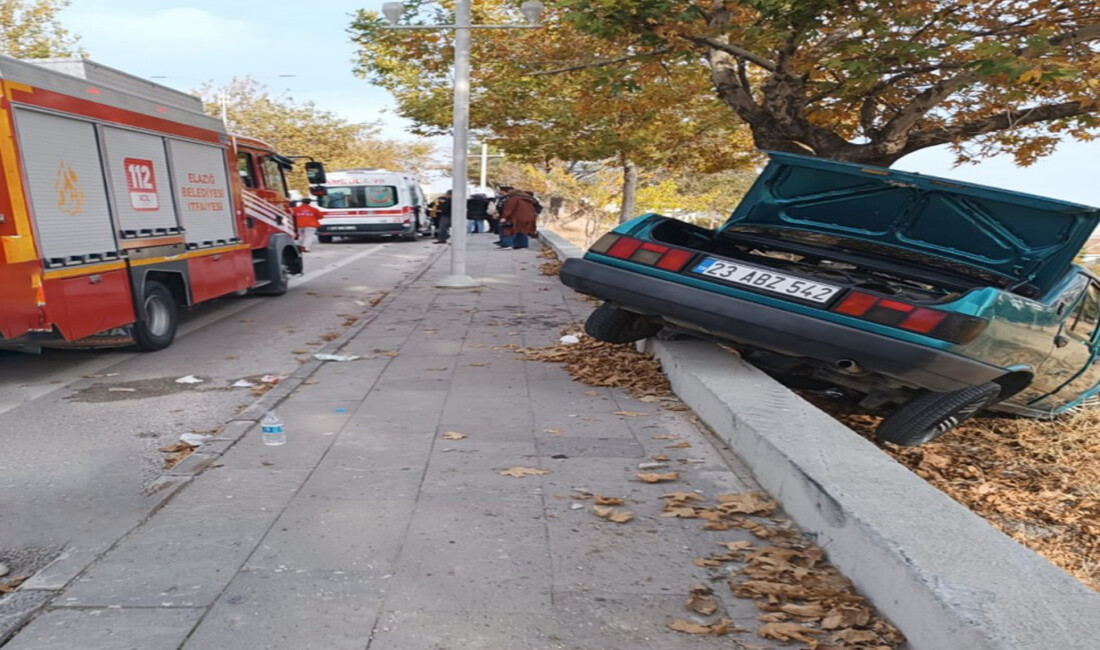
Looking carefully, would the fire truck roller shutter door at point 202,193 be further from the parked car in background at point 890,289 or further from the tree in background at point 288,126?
the tree in background at point 288,126

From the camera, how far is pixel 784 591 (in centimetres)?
285

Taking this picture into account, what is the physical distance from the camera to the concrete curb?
2.23 meters

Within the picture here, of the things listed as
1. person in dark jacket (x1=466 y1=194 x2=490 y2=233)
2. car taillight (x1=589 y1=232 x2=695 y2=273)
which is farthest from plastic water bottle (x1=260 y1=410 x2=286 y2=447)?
person in dark jacket (x1=466 y1=194 x2=490 y2=233)

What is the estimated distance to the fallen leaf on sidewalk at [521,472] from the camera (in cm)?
406

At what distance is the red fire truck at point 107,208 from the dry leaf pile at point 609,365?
153 inches

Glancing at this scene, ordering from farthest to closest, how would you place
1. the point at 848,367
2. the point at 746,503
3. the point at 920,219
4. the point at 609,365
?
the point at 609,365, the point at 920,219, the point at 848,367, the point at 746,503

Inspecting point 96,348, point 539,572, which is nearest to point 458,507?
point 539,572

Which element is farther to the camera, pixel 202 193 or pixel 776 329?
pixel 202 193

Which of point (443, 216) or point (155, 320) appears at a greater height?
point (155, 320)

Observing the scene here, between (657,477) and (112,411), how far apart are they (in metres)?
4.11

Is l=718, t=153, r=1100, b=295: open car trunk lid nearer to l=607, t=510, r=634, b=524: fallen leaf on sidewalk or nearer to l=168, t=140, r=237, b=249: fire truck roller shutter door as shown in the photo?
l=607, t=510, r=634, b=524: fallen leaf on sidewalk

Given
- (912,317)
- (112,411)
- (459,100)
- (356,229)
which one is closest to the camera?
(912,317)

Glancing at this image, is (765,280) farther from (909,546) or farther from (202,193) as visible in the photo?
(202,193)

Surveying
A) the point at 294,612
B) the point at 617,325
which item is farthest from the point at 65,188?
the point at 294,612
